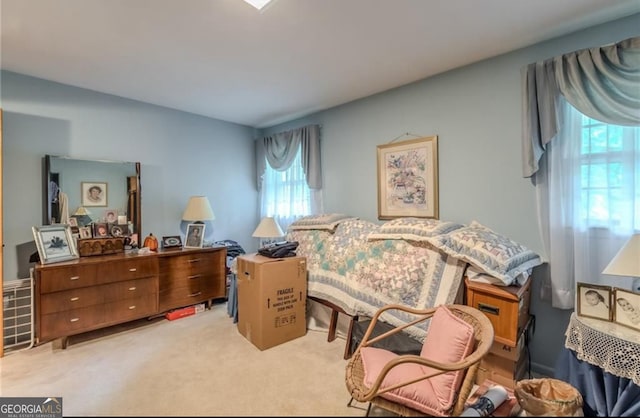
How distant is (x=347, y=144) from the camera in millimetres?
3578

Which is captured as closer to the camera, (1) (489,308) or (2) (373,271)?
(1) (489,308)

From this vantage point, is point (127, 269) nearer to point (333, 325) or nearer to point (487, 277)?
point (333, 325)

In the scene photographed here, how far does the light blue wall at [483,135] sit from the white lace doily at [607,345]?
610 millimetres

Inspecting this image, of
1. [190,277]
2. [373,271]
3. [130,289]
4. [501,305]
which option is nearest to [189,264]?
[190,277]

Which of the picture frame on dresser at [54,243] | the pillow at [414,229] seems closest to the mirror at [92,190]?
the picture frame on dresser at [54,243]

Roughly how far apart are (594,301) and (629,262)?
1.03 ft

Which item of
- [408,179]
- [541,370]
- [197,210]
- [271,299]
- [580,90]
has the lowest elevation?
[541,370]

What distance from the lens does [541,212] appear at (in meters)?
2.20

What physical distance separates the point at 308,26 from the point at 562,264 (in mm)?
2472

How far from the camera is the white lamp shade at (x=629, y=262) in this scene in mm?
1493

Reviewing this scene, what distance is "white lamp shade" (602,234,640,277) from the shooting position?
58.8 inches

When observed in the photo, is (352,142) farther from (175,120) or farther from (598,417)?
(598,417)

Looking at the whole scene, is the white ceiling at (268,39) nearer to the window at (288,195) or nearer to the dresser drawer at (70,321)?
the window at (288,195)

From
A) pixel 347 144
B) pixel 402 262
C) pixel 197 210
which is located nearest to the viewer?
pixel 402 262
